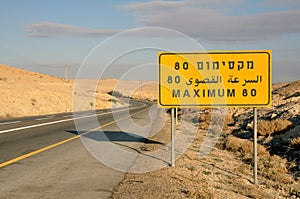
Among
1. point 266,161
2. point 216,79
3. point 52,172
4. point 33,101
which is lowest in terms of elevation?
point 266,161

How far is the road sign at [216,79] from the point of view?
28.3ft

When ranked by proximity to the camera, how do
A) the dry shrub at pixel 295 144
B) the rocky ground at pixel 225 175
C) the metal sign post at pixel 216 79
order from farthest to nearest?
the dry shrub at pixel 295 144 → the metal sign post at pixel 216 79 → the rocky ground at pixel 225 175

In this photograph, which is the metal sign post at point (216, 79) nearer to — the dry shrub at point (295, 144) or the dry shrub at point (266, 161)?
the dry shrub at point (266, 161)

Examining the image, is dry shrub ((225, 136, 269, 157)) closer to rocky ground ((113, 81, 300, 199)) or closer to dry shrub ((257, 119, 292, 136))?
rocky ground ((113, 81, 300, 199))

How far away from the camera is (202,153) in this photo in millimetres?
12789

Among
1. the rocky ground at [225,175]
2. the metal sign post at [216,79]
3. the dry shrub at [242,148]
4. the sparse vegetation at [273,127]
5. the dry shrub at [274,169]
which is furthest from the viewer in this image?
the sparse vegetation at [273,127]

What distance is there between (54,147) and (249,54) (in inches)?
274

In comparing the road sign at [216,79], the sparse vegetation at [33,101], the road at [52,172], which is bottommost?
the sparse vegetation at [33,101]

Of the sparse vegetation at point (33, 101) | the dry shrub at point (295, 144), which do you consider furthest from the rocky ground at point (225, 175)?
the sparse vegetation at point (33, 101)

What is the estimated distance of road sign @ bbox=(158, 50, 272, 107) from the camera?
862 cm

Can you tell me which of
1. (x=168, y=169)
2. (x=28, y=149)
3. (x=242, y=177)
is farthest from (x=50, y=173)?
(x=242, y=177)

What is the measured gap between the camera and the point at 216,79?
905 cm

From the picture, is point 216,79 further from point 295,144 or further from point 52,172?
point 295,144

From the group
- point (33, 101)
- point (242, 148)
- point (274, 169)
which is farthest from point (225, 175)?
point (33, 101)
